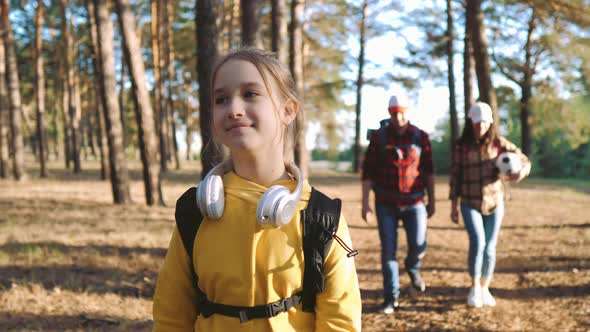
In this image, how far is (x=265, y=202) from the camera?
1359 millimetres

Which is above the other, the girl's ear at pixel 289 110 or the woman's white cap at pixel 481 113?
the woman's white cap at pixel 481 113

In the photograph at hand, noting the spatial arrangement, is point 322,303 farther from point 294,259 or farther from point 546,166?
point 546,166

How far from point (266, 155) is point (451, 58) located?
1694 cm

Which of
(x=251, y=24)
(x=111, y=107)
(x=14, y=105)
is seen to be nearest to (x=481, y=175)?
(x=251, y=24)

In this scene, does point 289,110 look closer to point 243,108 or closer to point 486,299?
point 243,108

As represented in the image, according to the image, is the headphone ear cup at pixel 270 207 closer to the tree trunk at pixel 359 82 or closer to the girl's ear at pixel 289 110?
the girl's ear at pixel 289 110

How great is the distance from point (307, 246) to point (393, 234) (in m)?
3.31

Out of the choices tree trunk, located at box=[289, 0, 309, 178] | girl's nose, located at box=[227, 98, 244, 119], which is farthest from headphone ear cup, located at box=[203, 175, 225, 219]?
tree trunk, located at box=[289, 0, 309, 178]

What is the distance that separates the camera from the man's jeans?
14.8ft

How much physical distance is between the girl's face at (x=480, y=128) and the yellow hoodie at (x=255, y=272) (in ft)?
11.4

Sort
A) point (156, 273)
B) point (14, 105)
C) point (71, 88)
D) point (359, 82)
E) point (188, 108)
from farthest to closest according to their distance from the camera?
point (188, 108)
point (359, 82)
point (71, 88)
point (14, 105)
point (156, 273)

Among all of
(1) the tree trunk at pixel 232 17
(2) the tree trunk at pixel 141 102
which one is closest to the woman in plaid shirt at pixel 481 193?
(2) the tree trunk at pixel 141 102

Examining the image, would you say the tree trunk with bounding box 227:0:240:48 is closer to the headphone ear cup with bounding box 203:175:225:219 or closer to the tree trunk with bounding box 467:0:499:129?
the tree trunk with bounding box 467:0:499:129

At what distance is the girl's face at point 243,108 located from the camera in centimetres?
145
